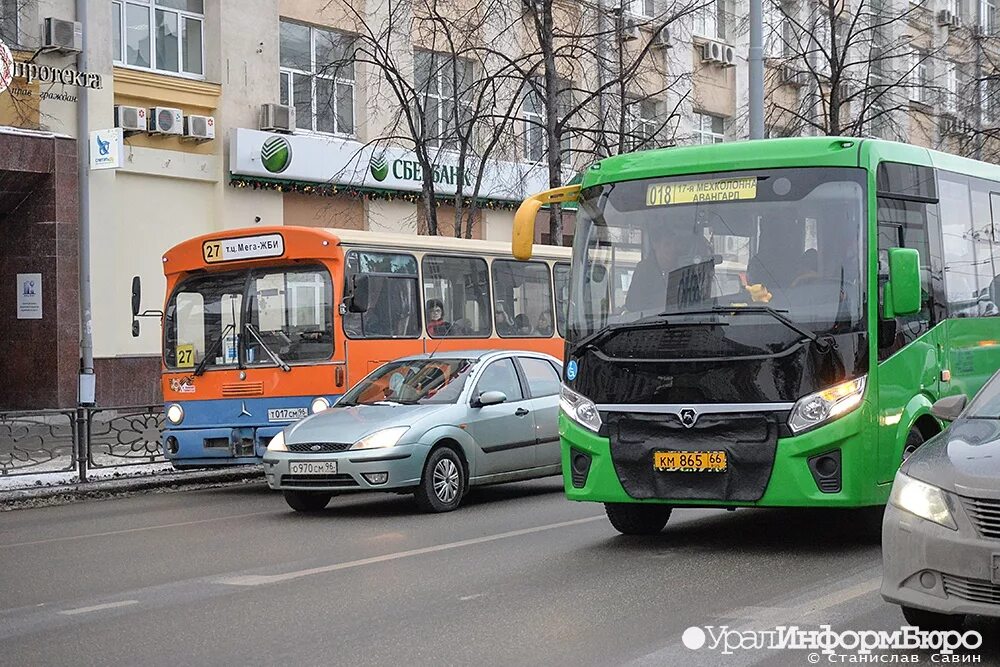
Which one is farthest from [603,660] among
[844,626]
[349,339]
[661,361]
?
[349,339]

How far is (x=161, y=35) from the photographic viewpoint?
26.9m

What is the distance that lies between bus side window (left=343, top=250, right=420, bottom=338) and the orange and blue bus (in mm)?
17

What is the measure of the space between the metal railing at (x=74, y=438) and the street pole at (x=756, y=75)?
9296 millimetres

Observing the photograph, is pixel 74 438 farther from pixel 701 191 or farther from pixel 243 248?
pixel 701 191

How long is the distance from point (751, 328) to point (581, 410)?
1.45 m

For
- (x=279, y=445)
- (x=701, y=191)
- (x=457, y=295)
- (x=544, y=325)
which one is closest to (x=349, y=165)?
(x=544, y=325)

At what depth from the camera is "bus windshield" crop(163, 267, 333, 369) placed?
1664 centimetres

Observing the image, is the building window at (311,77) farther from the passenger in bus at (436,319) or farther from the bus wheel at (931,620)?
the bus wheel at (931,620)

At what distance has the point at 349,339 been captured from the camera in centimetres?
1661

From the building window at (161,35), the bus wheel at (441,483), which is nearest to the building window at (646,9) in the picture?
the building window at (161,35)

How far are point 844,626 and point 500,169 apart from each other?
81.1 ft

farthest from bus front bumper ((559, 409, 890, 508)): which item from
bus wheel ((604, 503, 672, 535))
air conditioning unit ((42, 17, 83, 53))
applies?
air conditioning unit ((42, 17, 83, 53))

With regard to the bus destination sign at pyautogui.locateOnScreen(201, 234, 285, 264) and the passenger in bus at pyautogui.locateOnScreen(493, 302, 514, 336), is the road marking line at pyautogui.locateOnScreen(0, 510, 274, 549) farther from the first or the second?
the passenger in bus at pyautogui.locateOnScreen(493, 302, 514, 336)

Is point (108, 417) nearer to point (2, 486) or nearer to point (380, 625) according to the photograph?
point (2, 486)
